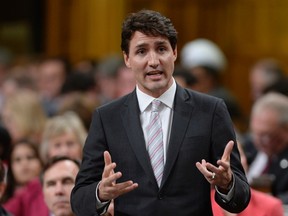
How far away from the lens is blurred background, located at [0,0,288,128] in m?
13.1

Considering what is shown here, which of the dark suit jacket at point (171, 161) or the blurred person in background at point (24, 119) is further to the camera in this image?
the blurred person in background at point (24, 119)

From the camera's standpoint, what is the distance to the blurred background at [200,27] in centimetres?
1309

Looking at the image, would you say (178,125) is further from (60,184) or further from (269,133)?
(269,133)

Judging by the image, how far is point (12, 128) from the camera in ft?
30.2

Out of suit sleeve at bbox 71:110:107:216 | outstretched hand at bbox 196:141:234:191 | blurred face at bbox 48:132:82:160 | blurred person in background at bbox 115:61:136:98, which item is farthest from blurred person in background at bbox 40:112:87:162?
outstretched hand at bbox 196:141:234:191

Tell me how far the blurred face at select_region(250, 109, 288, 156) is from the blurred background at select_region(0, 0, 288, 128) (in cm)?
528

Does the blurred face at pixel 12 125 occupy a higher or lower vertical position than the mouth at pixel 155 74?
lower

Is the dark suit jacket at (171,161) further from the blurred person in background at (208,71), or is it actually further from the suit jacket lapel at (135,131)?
the blurred person in background at (208,71)

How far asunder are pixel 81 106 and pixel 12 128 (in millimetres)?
735

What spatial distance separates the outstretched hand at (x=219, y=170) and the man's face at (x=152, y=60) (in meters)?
0.42

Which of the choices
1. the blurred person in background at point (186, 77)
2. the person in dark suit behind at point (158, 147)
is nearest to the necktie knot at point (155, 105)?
the person in dark suit behind at point (158, 147)

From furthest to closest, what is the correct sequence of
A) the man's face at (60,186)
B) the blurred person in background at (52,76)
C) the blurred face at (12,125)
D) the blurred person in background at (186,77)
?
the blurred person in background at (52,76) → the blurred person in background at (186,77) → the blurred face at (12,125) → the man's face at (60,186)

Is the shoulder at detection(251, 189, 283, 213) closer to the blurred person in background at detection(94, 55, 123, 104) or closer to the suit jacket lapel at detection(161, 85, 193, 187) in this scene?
the suit jacket lapel at detection(161, 85, 193, 187)

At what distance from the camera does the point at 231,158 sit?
15.1 feet
